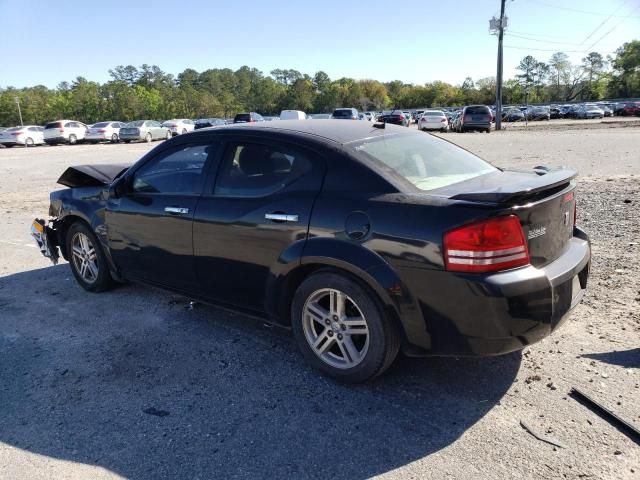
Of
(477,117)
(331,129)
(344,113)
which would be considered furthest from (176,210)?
(344,113)

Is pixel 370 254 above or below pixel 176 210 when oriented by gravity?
below

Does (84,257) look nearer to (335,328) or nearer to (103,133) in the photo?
(335,328)

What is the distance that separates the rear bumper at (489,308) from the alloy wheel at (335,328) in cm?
47

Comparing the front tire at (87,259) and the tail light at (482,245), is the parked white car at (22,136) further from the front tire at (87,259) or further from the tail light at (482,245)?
the tail light at (482,245)

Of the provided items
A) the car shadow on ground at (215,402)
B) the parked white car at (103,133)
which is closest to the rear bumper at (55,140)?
the parked white car at (103,133)

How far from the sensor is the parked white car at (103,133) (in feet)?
118

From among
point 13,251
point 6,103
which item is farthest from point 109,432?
point 6,103

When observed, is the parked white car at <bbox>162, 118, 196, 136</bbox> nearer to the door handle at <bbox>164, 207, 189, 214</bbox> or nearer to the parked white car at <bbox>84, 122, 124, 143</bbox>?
the parked white car at <bbox>84, 122, 124, 143</bbox>

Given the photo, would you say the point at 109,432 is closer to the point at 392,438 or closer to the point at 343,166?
the point at 392,438

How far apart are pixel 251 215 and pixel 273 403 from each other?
1259mm

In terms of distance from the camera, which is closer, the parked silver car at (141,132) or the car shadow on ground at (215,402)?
the car shadow on ground at (215,402)

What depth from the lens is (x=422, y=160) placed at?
12.1 feet

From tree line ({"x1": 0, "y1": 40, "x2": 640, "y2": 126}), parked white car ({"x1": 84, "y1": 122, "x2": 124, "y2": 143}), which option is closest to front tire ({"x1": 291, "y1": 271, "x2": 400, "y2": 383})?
parked white car ({"x1": 84, "y1": 122, "x2": 124, "y2": 143})

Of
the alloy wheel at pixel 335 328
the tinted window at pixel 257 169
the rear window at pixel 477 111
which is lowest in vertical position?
the alloy wheel at pixel 335 328
